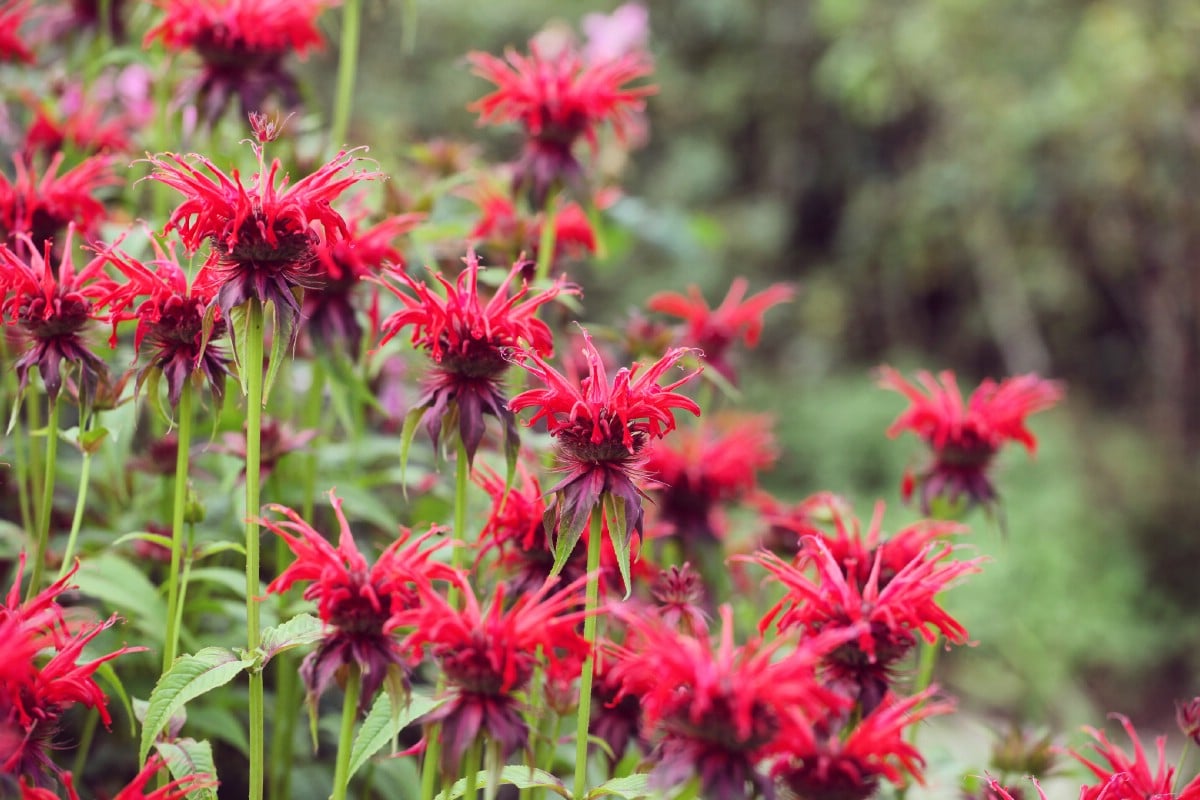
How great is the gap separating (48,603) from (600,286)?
4.59m

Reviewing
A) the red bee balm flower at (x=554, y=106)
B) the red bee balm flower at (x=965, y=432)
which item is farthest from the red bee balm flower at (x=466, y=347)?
the red bee balm flower at (x=965, y=432)

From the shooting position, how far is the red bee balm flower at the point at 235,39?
1533 mm

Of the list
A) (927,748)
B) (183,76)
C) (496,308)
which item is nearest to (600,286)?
(183,76)

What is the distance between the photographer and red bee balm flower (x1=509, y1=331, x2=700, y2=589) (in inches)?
38.7

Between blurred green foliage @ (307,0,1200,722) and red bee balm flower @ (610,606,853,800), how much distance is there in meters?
2.94

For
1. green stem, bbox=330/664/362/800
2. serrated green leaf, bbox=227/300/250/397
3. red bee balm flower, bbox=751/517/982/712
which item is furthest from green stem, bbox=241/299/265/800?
red bee balm flower, bbox=751/517/982/712

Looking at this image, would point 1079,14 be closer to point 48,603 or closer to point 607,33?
point 607,33

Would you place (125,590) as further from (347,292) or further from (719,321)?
(719,321)

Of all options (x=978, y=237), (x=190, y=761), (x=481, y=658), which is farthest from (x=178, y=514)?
(x=978, y=237)

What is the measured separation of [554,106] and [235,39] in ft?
1.50

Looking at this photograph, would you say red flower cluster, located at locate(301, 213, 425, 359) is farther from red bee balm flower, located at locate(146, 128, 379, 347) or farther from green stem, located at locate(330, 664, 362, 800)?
green stem, located at locate(330, 664, 362, 800)

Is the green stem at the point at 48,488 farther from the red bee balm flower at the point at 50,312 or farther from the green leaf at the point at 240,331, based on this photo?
the green leaf at the point at 240,331

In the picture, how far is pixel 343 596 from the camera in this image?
92cm

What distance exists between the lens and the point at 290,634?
0.99 m
